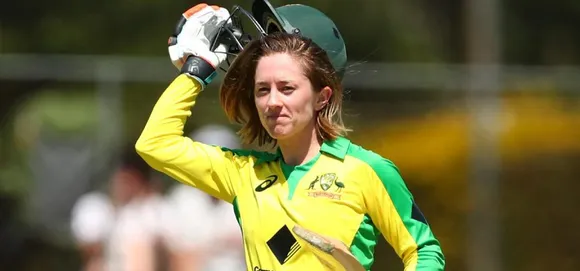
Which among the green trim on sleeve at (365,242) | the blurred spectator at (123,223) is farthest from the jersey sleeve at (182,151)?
the blurred spectator at (123,223)

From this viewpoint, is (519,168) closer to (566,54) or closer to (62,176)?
(566,54)

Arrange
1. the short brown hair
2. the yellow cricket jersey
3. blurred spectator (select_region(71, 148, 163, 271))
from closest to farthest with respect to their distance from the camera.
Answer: the yellow cricket jersey, the short brown hair, blurred spectator (select_region(71, 148, 163, 271))

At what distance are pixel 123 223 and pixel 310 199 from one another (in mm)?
4800

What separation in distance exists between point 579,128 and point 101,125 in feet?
11.0

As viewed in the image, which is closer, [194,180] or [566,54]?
[194,180]

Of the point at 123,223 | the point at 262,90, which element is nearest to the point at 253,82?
the point at 262,90

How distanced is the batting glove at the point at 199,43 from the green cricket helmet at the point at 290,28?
3 cm

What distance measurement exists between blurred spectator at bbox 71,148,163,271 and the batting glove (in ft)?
14.6

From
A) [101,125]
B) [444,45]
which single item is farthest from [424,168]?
[101,125]

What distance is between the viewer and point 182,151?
378 centimetres

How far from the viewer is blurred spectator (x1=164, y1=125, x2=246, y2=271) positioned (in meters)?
7.86

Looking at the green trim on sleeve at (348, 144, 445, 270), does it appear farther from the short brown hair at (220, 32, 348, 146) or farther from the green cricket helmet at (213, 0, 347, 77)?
the green cricket helmet at (213, 0, 347, 77)

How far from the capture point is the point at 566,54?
10016mm

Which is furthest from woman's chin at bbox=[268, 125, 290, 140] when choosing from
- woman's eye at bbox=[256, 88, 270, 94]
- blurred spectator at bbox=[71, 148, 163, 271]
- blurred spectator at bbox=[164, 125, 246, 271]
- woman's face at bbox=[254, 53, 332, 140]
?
blurred spectator at bbox=[71, 148, 163, 271]
